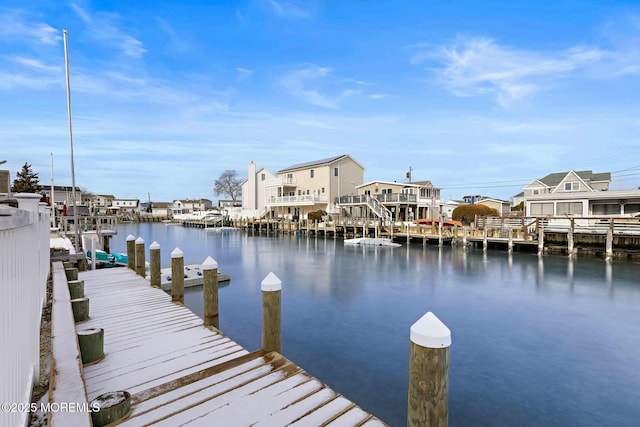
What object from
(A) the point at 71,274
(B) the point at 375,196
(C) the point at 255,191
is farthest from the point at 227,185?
(A) the point at 71,274

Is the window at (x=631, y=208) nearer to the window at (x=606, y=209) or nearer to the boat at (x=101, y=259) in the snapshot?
the window at (x=606, y=209)

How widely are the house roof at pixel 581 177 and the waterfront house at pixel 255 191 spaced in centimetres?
3868

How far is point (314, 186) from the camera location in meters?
47.6

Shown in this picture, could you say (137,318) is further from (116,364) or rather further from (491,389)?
(491,389)

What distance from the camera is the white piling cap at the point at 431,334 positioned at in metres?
2.48

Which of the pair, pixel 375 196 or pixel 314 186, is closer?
pixel 375 196

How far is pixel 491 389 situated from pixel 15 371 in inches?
299

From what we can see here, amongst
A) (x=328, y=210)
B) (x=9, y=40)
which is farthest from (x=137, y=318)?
(x=328, y=210)

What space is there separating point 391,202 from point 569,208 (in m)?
16.9

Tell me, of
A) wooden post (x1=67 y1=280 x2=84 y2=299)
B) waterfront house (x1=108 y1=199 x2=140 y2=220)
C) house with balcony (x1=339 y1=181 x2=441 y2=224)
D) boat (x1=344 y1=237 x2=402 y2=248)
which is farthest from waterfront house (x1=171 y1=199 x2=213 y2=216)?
wooden post (x1=67 y1=280 x2=84 y2=299)

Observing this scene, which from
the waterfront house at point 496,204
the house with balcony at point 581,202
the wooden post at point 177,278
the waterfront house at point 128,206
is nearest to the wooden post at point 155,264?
the wooden post at point 177,278

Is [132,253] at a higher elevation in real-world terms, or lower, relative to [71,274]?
higher

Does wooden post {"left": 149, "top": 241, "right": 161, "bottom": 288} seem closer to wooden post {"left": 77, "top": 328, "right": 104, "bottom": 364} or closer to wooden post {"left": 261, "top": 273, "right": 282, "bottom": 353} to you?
wooden post {"left": 77, "top": 328, "right": 104, "bottom": 364}

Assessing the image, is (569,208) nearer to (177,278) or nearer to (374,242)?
(374,242)
